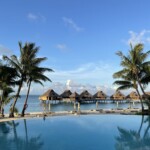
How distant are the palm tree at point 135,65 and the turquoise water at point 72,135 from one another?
276 inches

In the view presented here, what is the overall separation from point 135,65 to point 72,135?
12.9 meters

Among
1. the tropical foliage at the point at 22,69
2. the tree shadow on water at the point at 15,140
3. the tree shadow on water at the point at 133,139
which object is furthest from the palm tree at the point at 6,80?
the tree shadow on water at the point at 133,139

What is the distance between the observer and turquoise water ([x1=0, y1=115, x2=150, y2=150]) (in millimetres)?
13008

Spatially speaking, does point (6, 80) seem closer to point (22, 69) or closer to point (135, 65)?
point (22, 69)

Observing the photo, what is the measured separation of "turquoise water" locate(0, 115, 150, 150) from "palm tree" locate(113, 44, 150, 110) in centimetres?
701

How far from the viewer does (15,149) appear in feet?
39.3

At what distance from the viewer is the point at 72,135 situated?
16.3 meters

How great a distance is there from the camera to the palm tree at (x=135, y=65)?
26.3 metres

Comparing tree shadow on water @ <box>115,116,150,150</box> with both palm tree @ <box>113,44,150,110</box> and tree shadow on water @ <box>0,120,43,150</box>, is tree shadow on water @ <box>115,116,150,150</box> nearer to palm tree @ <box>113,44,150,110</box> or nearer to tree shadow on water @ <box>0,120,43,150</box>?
tree shadow on water @ <box>0,120,43,150</box>

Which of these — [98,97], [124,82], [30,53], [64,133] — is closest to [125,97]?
[98,97]

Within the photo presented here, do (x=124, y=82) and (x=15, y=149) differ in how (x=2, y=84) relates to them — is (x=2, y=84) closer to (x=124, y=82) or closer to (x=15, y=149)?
(x=15, y=149)

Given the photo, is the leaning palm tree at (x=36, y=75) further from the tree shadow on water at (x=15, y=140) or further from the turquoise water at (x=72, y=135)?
the tree shadow on water at (x=15, y=140)

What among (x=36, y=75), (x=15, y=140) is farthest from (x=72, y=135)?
(x=36, y=75)

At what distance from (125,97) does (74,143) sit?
43.8m
